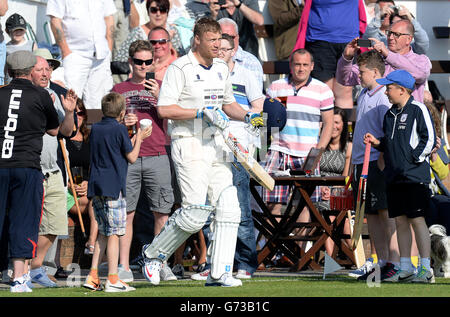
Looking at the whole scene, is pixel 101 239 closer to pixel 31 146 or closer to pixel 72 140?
pixel 31 146

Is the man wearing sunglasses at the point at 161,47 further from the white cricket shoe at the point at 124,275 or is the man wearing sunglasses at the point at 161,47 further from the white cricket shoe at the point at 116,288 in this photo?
the white cricket shoe at the point at 116,288

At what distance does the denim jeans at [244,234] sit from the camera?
9.59 metres

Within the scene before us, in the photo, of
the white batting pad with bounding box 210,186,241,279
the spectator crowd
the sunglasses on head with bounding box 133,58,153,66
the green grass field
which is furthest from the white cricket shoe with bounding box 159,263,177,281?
the sunglasses on head with bounding box 133,58,153,66

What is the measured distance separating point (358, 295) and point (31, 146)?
2949mm

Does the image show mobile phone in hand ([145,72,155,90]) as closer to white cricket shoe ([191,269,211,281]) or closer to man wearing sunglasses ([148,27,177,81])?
man wearing sunglasses ([148,27,177,81])

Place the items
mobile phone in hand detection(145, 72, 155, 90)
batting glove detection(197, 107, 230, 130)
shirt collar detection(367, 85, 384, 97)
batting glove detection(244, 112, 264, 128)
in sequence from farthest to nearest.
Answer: mobile phone in hand detection(145, 72, 155, 90) → shirt collar detection(367, 85, 384, 97) → batting glove detection(244, 112, 264, 128) → batting glove detection(197, 107, 230, 130)

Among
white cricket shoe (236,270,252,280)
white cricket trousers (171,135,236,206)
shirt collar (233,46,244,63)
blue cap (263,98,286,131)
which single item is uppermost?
shirt collar (233,46,244,63)

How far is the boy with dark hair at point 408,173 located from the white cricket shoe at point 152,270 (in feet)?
6.90

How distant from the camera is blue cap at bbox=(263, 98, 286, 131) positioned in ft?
30.1

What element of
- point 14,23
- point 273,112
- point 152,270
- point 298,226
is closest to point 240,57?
point 298,226

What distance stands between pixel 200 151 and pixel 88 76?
4.49 meters

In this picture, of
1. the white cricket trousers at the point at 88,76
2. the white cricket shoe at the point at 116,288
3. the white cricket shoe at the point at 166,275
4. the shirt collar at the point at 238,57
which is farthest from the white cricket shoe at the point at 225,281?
the white cricket trousers at the point at 88,76

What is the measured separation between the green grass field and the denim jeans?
0.65 metres

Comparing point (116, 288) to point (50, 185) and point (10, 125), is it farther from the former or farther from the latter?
point (50, 185)
